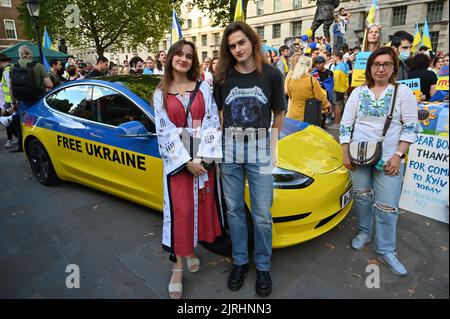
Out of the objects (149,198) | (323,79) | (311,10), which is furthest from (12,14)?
(149,198)

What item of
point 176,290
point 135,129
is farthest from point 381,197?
point 135,129

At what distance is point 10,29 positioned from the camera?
1507 inches

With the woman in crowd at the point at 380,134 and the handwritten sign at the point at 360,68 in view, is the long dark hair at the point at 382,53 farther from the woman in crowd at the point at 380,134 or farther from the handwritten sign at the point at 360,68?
the handwritten sign at the point at 360,68

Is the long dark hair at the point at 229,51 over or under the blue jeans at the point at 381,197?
over

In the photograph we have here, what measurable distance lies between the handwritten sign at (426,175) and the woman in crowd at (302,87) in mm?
2250

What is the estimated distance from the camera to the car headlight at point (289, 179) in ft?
8.34

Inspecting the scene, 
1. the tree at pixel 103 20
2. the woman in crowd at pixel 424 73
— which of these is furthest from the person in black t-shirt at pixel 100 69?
the tree at pixel 103 20

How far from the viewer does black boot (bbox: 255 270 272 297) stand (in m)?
2.37

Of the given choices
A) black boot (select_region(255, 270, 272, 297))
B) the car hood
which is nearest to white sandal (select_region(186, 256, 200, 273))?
black boot (select_region(255, 270, 272, 297))

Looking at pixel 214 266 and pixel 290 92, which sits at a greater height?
pixel 290 92

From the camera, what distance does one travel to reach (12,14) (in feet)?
125

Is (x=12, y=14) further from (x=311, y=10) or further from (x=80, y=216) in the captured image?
(x=80, y=216)

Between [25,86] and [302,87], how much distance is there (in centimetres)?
466

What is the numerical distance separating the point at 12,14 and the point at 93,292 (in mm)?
47016
